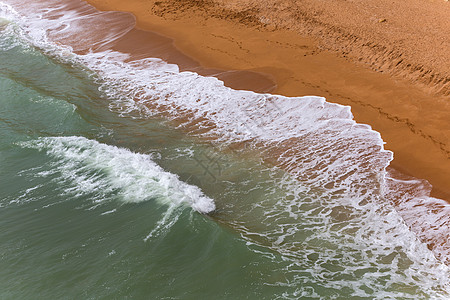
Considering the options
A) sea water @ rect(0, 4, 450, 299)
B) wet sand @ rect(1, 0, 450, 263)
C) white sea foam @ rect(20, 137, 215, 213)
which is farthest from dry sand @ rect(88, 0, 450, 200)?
white sea foam @ rect(20, 137, 215, 213)

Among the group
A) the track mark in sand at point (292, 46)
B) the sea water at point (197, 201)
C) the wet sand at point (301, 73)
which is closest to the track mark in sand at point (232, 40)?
the wet sand at point (301, 73)

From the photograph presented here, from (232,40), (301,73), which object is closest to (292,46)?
(301,73)

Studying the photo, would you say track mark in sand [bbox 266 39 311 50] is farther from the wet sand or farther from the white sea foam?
the white sea foam

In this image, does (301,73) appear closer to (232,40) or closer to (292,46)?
(292,46)

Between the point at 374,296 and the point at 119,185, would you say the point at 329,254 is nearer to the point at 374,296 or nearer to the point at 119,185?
the point at 374,296

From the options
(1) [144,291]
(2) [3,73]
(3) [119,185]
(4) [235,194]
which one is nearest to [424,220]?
(4) [235,194]

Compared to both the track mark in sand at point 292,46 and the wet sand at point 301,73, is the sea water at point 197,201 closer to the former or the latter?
the wet sand at point 301,73
